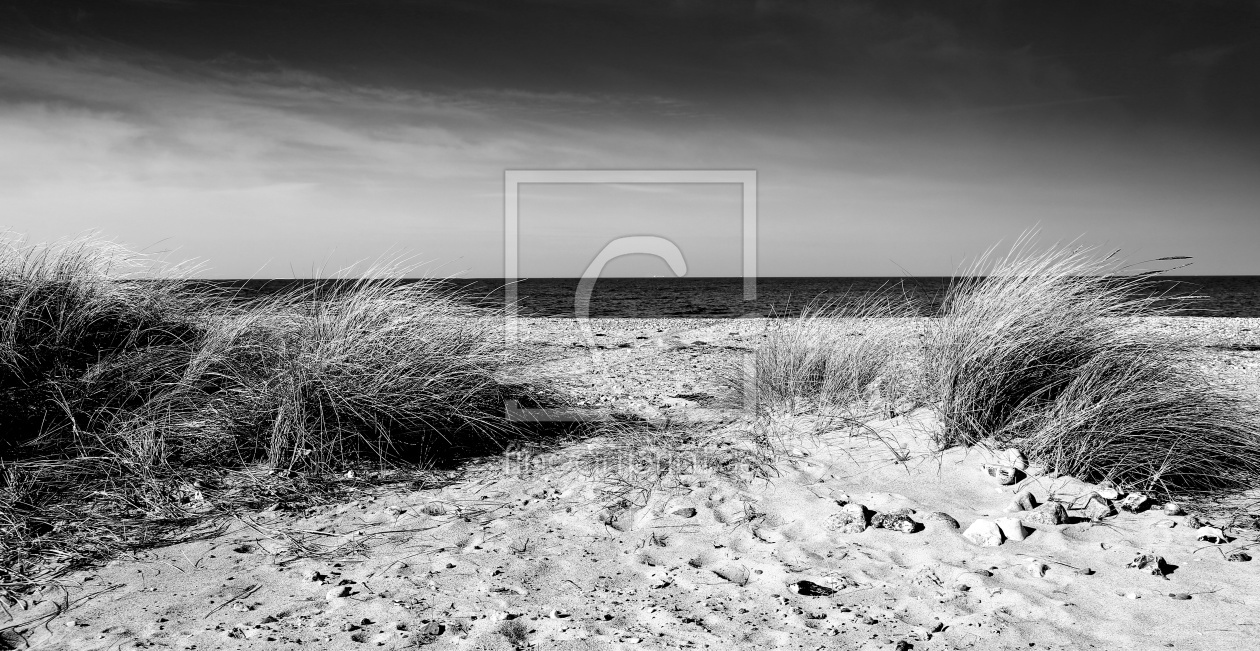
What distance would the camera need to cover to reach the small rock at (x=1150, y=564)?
2.50 meters

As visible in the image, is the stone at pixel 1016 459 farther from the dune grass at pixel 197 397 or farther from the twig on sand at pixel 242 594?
the twig on sand at pixel 242 594

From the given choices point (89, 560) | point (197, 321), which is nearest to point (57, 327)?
point (197, 321)

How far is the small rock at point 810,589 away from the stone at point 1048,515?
1075mm

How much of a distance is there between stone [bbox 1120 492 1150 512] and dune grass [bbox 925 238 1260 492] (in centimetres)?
18

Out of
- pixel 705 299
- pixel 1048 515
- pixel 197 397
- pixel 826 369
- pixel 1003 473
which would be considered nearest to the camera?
pixel 1048 515

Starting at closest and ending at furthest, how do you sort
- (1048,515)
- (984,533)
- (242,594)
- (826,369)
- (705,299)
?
(242,594), (984,533), (1048,515), (826,369), (705,299)

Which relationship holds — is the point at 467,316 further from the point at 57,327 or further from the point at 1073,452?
the point at 1073,452

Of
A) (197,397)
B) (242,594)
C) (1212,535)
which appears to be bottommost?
(242,594)

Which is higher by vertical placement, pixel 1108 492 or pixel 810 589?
pixel 1108 492

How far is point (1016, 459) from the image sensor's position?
3.42 meters

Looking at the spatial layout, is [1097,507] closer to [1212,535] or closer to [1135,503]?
[1135,503]

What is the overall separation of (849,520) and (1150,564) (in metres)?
1.04

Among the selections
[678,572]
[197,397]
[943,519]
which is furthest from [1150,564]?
[197,397]

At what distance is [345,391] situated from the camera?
12.4 feet
